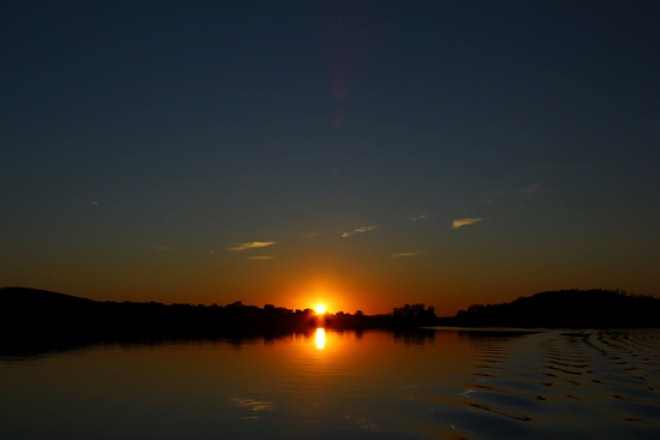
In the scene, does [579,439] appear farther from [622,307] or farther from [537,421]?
[622,307]

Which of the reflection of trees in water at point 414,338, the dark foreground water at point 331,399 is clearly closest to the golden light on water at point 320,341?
the reflection of trees in water at point 414,338

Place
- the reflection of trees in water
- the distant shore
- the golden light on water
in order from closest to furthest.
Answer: the golden light on water → the reflection of trees in water → the distant shore

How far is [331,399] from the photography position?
20.9m

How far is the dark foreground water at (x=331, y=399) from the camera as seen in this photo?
615 inches

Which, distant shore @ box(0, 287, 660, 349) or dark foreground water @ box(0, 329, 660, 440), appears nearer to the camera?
dark foreground water @ box(0, 329, 660, 440)

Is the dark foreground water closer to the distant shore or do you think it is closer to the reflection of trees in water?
the reflection of trees in water

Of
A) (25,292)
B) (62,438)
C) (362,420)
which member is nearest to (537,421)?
(362,420)

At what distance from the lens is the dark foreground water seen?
15609 mm

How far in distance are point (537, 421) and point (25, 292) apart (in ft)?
520

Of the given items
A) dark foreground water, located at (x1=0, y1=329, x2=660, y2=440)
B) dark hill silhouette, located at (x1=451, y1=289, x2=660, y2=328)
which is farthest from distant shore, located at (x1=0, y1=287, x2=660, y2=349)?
dark foreground water, located at (x1=0, y1=329, x2=660, y2=440)

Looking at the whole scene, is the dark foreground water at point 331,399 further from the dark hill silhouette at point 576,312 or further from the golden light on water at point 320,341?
the dark hill silhouette at point 576,312

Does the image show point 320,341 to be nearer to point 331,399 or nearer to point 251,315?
point 331,399

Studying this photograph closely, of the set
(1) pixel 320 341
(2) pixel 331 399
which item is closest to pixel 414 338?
(1) pixel 320 341

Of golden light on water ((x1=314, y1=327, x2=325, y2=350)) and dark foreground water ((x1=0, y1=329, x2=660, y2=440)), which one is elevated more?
golden light on water ((x1=314, y1=327, x2=325, y2=350))
